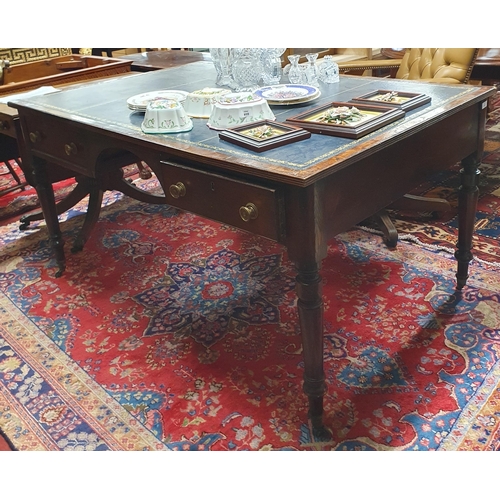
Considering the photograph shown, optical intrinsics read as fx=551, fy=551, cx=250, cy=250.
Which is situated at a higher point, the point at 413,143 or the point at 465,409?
the point at 413,143

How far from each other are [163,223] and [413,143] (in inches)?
67.9

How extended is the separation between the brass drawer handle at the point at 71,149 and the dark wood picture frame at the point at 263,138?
76 centimetres

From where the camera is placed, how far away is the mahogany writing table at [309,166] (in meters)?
1.31

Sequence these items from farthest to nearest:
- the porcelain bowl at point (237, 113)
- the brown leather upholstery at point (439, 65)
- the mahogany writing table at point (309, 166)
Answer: the brown leather upholstery at point (439, 65) → the porcelain bowl at point (237, 113) → the mahogany writing table at point (309, 166)

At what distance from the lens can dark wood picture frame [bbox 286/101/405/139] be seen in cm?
144

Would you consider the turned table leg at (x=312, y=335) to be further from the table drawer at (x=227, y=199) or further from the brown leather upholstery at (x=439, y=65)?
the brown leather upholstery at (x=439, y=65)

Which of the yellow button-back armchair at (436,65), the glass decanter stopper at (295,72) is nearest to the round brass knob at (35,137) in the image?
the glass decanter stopper at (295,72)

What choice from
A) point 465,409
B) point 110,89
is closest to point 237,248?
point 110,89

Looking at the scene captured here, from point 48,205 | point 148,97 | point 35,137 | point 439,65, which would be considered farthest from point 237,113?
point 439,65

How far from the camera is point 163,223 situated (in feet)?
9.93

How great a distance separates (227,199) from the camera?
4.64 ft

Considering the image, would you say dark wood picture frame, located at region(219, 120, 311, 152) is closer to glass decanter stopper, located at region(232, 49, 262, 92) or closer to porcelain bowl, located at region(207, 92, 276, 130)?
porcelain bowl, located at region(207, 92, 276, 130)

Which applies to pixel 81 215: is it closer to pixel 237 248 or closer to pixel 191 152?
pixel 237 248

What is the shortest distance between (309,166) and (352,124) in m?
0.28
